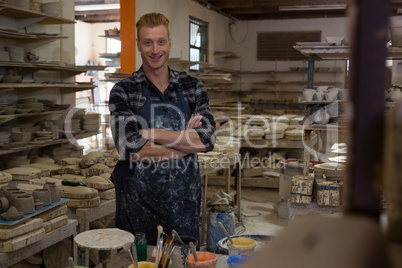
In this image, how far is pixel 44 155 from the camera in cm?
568

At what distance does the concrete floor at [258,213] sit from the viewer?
18.7 feet

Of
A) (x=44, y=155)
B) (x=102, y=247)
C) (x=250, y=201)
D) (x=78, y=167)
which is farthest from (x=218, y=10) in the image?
(x=102, y=247)

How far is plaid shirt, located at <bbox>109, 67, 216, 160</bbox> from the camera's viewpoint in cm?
250

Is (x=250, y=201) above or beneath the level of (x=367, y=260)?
beneath

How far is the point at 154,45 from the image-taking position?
2.54 m

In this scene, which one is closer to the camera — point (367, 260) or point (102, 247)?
point (367, 260)

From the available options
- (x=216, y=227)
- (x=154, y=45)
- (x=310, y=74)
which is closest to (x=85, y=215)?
(x=154, y=45)

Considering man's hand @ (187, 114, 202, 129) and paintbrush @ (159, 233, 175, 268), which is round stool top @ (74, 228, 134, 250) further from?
man's hand @ (187, 114, 202, 129)

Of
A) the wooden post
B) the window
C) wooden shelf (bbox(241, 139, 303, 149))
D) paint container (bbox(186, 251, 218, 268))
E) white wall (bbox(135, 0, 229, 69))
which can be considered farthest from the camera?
the window

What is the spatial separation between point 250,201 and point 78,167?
139 inches

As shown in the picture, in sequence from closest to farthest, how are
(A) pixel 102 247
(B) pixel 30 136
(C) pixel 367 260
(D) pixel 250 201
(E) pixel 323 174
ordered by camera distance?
(C) pixel 367 260 < (A) pixel 102 247 < (E) pixel 323 174 < (B) pixel 30 136 < (D) pixel 250 201

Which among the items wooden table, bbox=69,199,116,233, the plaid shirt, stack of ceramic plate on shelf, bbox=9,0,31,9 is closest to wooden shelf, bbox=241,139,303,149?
stack of ceramic plate on shelf, bbox=9,0,31,9

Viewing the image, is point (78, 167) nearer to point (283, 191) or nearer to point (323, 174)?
point (323, 174)

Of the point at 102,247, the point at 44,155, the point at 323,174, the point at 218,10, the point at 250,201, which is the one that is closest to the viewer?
the point at 102,247
